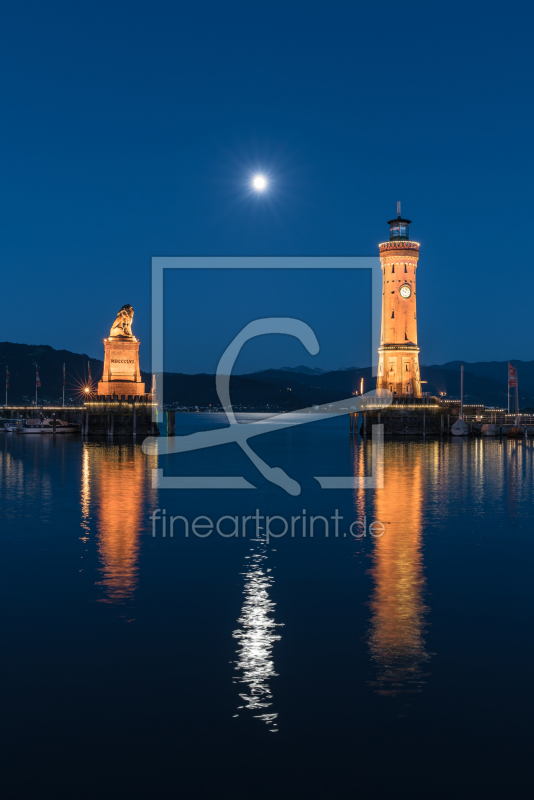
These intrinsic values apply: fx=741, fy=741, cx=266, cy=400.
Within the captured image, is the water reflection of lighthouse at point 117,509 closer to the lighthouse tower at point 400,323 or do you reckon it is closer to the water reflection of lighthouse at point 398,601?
the water reflection of lighthouse at point 398,601

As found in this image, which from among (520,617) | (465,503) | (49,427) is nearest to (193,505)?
(465,503)

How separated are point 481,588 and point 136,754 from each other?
13126mm

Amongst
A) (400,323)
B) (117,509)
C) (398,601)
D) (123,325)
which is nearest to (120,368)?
(123,325)

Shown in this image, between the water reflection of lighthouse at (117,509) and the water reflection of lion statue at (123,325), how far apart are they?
32.6 meters

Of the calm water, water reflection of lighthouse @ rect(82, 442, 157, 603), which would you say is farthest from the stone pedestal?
the calm water

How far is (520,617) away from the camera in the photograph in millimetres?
18609

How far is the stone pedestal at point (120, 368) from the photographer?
339 ft

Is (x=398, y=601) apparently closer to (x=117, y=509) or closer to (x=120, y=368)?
(x=117, y=509)

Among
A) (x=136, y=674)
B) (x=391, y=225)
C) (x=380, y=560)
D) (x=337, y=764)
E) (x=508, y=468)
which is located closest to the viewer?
(x=337, y=764)

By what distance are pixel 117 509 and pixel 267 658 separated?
904 inches

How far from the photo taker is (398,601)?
65.7 feet

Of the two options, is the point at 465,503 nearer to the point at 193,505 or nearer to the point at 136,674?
the point at 193,505

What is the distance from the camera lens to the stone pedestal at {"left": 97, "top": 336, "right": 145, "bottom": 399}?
103m

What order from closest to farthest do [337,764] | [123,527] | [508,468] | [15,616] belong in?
[337,764], [15,616], [123,527], [508,468]
